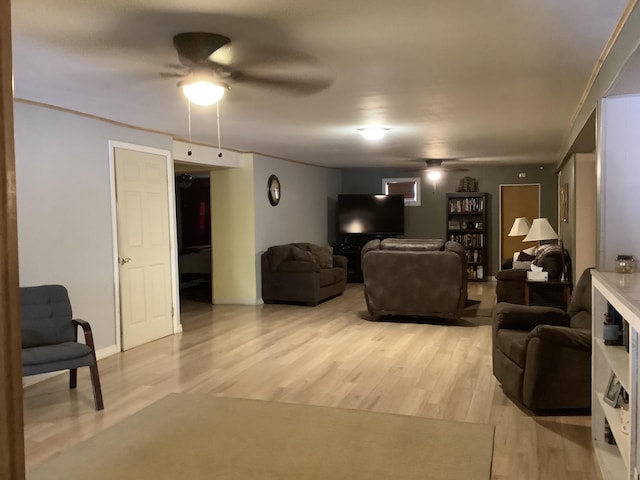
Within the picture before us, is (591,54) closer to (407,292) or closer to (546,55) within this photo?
(546,55)

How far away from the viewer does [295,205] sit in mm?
9883

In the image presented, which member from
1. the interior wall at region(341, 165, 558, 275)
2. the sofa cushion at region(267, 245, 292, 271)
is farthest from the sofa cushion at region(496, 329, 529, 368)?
the interior wall at region(341, 165, 558, 275)

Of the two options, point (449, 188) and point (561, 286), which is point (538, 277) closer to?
point (561, 286)

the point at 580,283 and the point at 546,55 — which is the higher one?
the point at 546,55

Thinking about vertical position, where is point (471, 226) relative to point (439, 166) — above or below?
below

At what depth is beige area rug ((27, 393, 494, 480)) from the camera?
2.54m

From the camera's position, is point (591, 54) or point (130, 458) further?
point (591, 54)

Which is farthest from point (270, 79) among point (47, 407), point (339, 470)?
point (47, 407)

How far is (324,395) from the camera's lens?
4.21 meters

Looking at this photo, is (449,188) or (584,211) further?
(449,188)

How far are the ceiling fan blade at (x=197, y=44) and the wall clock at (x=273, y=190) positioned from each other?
5691 millimetres

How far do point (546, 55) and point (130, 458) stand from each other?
313cm

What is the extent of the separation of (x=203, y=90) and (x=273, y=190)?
218 inches

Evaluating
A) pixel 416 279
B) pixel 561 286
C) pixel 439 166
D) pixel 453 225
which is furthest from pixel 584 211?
pixel 453 225
